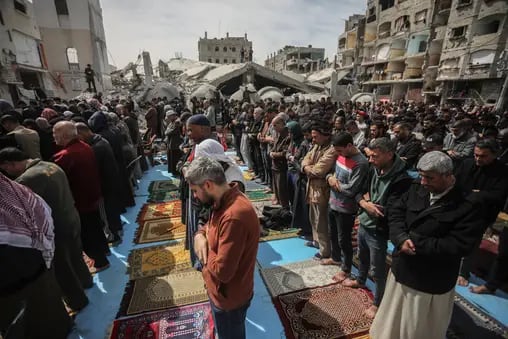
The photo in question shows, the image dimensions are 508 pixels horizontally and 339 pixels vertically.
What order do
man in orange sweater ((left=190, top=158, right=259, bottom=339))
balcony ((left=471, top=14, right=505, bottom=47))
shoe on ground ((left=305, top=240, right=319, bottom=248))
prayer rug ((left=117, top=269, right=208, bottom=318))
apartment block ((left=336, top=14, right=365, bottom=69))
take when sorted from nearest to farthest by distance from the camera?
man in orange sweater ((left=190, top=158, right=259, bottom=339)) < prayer rug ((left=117, top=269, right=208, bottom=318)) < shoe on ground ((left=305, top=240, right=319, bottom=248)) < balcony ((left=471, top=14, right=505, bottom=47)) < apartment block ((left=336, top=14, right=365, bottom=69))

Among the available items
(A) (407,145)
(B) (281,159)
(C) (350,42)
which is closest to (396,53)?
(C) (350,42)

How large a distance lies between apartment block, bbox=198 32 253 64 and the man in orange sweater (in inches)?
2882

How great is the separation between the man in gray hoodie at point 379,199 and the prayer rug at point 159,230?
309 cm

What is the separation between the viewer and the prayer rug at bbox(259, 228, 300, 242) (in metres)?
4.59

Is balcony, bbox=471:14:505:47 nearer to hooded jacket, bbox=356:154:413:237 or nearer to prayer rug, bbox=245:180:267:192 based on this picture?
prayer rug, bbox=245:180:267:192

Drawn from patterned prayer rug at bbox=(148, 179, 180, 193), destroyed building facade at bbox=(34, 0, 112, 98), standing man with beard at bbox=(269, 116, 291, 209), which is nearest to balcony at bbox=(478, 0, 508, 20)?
standing man with beard at bbox=(269, 116, 291, 209)

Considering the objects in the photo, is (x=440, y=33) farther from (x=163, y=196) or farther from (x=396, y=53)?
(x=163, y=196)

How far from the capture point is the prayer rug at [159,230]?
4.57 meters

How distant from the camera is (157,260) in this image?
13.0 ft

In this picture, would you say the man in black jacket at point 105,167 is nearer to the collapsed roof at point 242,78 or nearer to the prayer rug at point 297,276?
the prayer rug at point 297,276

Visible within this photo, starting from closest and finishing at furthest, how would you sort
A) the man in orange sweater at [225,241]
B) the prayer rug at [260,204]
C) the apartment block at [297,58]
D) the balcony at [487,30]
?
the man in orange sweater at [225,241] < the prayer rug at [260,204] < the balcony at [487,30] < the apartment block at [297,58]

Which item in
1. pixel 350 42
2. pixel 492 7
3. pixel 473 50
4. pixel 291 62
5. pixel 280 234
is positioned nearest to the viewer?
pixel 280 234

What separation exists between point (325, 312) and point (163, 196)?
4.64 metres

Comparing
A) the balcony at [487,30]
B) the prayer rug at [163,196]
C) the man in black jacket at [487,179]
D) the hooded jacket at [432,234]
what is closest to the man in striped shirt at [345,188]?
the hooded jacket at [432,234]
